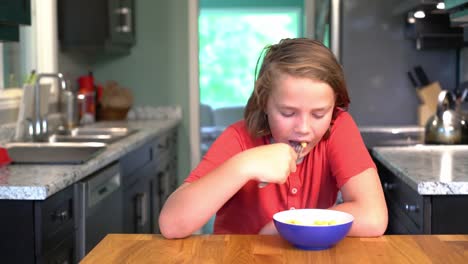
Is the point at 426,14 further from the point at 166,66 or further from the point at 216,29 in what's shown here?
the point at 216,29

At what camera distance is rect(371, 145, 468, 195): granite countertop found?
81.4 inches

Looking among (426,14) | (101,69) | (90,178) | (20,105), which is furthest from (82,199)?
(101,69)

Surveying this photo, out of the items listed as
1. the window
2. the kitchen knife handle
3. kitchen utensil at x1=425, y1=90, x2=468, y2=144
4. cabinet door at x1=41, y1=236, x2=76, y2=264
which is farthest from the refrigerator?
the window

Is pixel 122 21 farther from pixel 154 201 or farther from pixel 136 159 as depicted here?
→ pixel 136 159

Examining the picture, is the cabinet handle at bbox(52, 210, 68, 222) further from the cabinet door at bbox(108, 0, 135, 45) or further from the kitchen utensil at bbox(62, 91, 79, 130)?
the cabinet door at bbox(108, 0, 135, 45)

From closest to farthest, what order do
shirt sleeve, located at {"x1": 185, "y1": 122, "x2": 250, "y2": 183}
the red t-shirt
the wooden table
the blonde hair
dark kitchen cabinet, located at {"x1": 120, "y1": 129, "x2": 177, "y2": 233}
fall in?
1. the wooden table
2. the blonde hair
3. shirt sleeve, located at {"x1": 185, "y1": 122, "x2": 250, "y2": 183}
4. the red t-shirt
5. dark kitchen cabinet, located at {"x1": 120, "y1": 129, "x2": 177, "y2": 233}

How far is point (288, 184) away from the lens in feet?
5.90

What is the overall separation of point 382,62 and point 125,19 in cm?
167

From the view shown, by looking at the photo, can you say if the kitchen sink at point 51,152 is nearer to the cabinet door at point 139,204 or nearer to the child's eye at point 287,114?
the cabinet door at point 139,204

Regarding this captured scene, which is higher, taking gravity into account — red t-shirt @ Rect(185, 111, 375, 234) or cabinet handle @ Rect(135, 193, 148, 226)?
red t-shirt @ Rect(185, 111, 375, 234)

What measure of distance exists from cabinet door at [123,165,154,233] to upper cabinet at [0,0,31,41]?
96cm

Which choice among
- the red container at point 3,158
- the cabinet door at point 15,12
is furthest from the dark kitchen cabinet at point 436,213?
the cabinet door at point 15,12

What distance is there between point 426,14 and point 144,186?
1.77 m

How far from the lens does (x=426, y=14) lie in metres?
3.86
